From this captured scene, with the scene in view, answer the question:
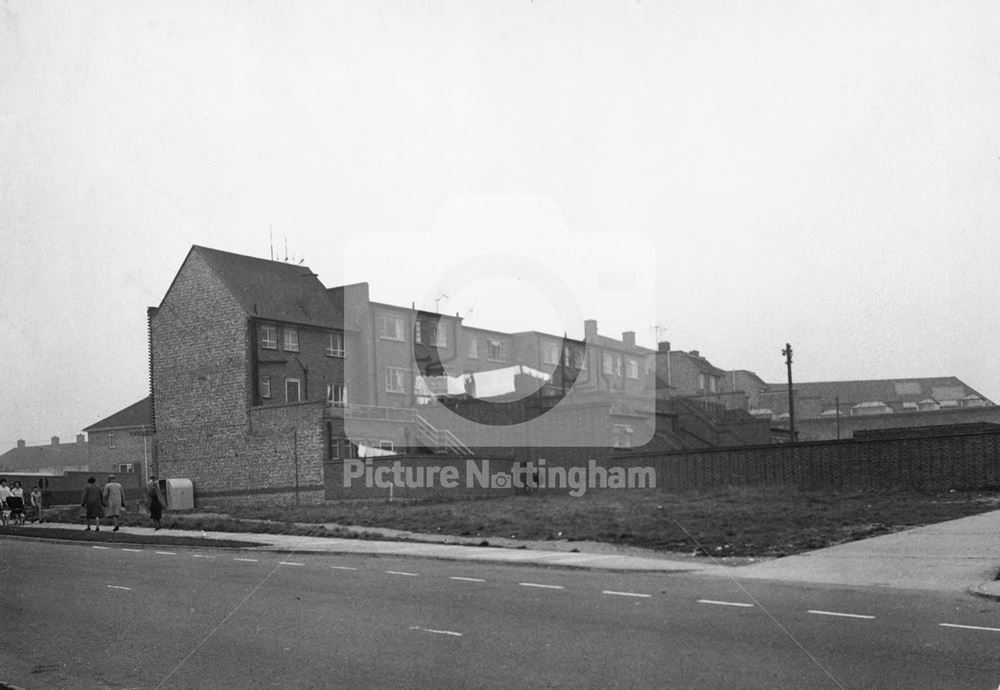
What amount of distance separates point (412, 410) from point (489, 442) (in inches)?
177

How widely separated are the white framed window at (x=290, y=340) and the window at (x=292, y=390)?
5.44 ft

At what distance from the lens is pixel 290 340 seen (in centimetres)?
5262

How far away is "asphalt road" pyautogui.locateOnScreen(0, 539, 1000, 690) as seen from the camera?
8227 millimetres

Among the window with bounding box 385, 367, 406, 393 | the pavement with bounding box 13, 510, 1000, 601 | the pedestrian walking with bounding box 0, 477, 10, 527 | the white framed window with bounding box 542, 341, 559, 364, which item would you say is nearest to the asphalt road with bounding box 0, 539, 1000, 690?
the pavement with bounding box 13, 510, 1000, 601

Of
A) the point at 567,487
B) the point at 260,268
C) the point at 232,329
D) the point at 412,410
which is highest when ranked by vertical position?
the point at 260,268

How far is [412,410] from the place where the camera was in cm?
5116

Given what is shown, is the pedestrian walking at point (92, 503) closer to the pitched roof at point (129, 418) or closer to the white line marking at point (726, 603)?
the white line marking at point (726, 603)

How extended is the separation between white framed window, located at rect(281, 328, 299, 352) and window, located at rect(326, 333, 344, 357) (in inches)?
115

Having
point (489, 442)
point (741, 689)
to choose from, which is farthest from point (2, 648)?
point (489, 442)

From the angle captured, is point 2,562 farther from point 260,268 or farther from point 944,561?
point 260,268

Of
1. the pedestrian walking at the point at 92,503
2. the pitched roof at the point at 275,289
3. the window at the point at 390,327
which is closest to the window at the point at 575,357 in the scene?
the window at the point at 390,327

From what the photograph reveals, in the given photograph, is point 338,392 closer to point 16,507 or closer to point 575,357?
point 16,507

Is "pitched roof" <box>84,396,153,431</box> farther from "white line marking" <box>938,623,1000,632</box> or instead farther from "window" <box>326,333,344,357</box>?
"white line marking" <box>938,623,1000,632</box>

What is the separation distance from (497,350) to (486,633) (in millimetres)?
59694
